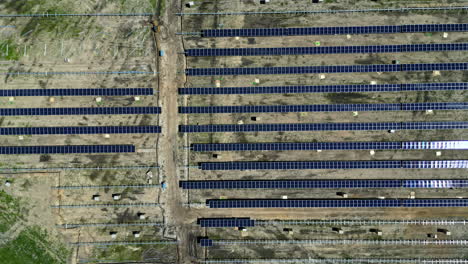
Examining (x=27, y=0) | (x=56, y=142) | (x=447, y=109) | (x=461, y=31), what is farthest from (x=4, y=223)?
(x=461, y=31)

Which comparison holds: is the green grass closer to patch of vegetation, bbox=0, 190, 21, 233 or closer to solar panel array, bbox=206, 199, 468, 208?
patch of vegetation, bbox=0, 190, 21, 233

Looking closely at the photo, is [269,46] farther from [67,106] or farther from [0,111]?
[0,111]

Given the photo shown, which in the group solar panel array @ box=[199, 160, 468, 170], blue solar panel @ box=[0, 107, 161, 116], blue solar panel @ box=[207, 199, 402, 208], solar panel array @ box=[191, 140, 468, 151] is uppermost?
blue solar panel @ box=[0, 107, 161, 116]

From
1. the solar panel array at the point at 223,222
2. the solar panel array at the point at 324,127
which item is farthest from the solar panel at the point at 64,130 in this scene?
the solar panel array at the point at 223,222

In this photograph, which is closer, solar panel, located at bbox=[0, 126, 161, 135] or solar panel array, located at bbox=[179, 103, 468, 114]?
solar panel array, located at bbox=[179, 103, 468, 114]

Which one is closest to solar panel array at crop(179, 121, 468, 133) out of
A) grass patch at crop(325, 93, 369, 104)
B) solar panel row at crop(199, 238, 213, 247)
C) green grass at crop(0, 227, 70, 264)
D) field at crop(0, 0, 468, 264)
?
field at crop(0, 0, 468, 264)

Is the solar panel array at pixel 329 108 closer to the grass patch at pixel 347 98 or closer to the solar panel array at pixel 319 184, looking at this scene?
the grass patch at pixel 347 98
